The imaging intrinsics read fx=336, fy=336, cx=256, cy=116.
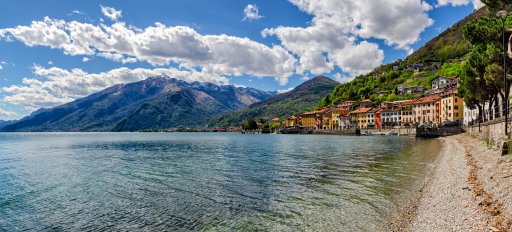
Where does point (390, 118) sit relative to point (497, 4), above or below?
below

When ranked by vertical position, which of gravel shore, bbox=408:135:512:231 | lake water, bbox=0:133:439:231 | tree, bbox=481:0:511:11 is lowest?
lake water, bbox=0:133:439:231

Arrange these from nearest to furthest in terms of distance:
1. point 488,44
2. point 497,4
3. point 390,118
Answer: point 497,4
point 488,44
point 390,118

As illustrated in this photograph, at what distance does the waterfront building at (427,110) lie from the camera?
157250 mm

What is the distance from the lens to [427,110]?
16225cm

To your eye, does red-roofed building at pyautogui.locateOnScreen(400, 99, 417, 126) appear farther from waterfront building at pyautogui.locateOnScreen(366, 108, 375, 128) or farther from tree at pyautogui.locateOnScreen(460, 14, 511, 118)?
tree at pyautogui.locateOnScreen(460, 14, 511, 118)

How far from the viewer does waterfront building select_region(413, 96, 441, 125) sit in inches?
6191

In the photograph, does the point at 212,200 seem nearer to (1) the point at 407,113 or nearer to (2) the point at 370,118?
(1) the point at 407,113

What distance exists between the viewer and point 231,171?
40.2 meters

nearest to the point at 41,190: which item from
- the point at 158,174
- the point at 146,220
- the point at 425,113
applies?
the point at 158,174

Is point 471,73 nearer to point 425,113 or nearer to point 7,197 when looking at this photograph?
point 7,197

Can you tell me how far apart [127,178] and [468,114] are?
5012 inches

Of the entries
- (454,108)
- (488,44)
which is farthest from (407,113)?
(488,44)

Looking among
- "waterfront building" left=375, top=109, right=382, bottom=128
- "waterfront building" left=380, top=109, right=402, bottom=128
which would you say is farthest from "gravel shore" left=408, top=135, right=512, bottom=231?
"waterfront building" left=375, top=109, right=382, bottom=128

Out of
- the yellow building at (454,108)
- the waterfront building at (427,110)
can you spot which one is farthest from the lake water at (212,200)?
the waterfront building at (427,110)
